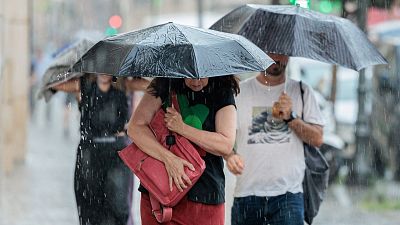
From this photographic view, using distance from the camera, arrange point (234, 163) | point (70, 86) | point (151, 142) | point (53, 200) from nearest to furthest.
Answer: point (151, 142), point (234, 163), point (70, 86), point (53, 200)

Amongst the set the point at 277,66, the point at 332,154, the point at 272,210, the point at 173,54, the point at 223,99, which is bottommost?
the point at 332,154

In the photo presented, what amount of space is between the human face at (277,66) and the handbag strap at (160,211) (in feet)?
5.35

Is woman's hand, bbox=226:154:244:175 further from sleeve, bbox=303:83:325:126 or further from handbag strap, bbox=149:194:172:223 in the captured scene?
sleeve, bbox=303:83:325:126

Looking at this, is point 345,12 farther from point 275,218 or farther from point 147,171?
point 147,171

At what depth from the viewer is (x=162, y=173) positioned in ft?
18.8

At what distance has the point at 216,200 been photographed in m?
5.85

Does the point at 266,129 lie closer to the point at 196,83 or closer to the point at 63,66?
the point at 196,83

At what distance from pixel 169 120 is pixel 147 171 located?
1.06 ft

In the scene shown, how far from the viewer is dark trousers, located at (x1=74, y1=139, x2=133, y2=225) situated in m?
A: 7.58

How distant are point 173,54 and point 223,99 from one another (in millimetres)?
541

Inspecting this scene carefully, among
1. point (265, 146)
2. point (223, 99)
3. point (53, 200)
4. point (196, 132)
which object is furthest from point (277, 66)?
point (53, 200)

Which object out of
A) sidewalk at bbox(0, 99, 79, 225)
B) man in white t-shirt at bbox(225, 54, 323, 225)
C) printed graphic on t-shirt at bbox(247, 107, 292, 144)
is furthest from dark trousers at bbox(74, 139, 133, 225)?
sidewalk at bbox(0, 99, 79, 225)

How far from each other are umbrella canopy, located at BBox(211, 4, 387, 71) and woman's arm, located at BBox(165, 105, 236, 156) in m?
0.97

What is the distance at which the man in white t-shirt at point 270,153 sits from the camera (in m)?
6.89
